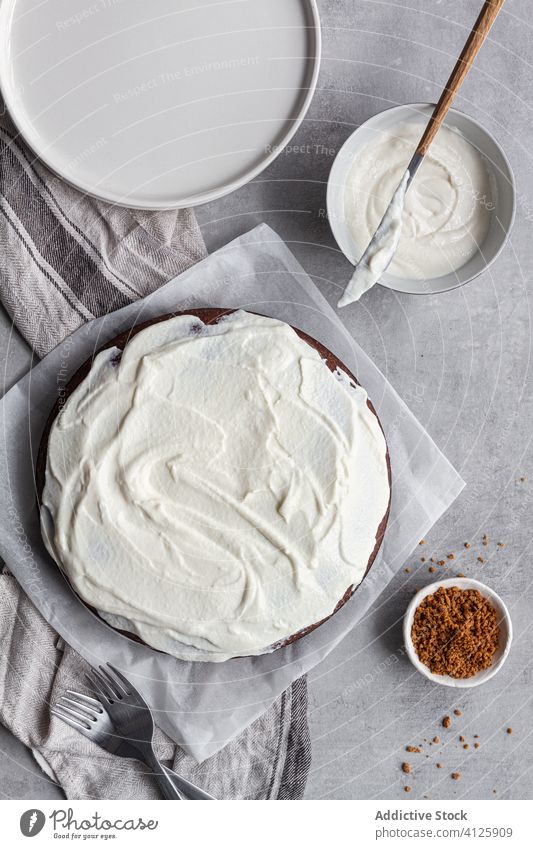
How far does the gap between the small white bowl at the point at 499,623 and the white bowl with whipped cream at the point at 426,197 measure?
0.41 metres

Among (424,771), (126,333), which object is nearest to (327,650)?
(424,771)

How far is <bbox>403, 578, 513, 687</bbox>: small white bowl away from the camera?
3.18 ft

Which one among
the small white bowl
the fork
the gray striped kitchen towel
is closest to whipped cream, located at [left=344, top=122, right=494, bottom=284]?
the gray striped kitchen towel

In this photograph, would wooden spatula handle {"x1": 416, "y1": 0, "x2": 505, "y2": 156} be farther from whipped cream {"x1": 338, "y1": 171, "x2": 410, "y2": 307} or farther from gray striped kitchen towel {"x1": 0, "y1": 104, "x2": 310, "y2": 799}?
gray striped kitchen towel {"x1": 0, "y1": 104, "x2": 310, "y2": 799}

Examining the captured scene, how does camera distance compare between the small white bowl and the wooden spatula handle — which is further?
the small white bowl

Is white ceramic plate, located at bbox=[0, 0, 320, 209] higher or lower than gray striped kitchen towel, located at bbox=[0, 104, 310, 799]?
higher

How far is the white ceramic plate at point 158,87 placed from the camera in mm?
930

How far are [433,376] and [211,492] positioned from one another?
1.32ft

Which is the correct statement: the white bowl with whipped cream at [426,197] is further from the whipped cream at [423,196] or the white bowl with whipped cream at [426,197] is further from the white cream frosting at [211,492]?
the white cream frosting at [211,492]
